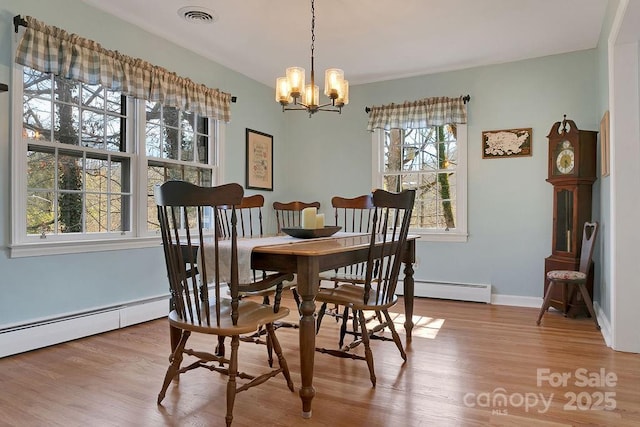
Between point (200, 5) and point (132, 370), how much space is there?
2.60 meters

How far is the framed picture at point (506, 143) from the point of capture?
426 centimetres

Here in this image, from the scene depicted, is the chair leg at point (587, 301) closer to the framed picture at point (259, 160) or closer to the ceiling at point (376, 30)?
the ceiling at point (376, 30)

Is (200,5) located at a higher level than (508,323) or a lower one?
higher

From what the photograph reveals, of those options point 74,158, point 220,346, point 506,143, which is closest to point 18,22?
point 74,158

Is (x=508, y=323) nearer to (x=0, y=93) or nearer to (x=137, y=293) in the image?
(x=137, y=293)

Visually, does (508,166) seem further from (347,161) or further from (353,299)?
(353,299)

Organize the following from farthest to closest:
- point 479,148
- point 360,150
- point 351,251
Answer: point 360,150 → point 479,148 → point 351,251

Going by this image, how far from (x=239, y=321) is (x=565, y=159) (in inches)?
134

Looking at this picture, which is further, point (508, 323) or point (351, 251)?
point (508, 323)

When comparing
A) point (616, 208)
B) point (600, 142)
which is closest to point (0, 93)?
point (616, 208)

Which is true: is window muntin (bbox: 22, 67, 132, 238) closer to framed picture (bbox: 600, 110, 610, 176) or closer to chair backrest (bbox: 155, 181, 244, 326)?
chair backrest (bbox: 155, 181, 244, 326)

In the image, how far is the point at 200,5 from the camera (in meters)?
3.22

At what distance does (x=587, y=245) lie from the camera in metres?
3.57

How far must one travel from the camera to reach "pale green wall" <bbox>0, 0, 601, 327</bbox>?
2.90m
